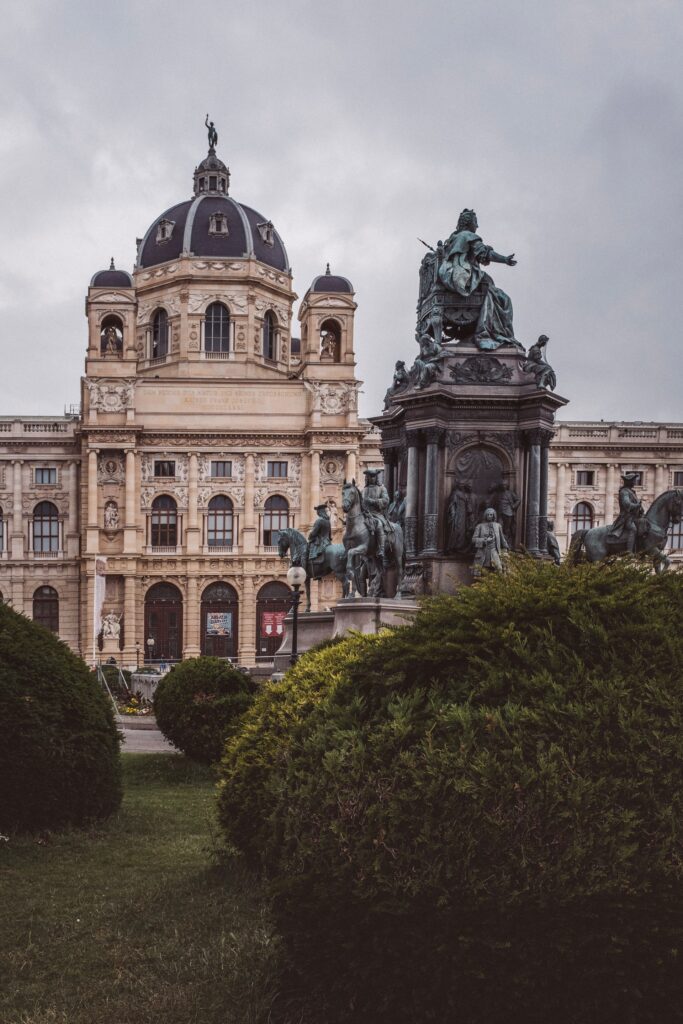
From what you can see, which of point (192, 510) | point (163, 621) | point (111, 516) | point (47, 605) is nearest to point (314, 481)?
point (192, 510)

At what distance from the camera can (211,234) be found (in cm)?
7012

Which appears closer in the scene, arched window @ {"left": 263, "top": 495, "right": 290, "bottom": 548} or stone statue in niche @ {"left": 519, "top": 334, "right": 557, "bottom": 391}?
stone statue in niche @ {"left": 519, "top": 334, "right": 557, "bottom": 391}

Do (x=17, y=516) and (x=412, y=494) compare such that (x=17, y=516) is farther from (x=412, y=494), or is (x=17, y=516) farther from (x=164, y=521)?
(x=412, y=494)

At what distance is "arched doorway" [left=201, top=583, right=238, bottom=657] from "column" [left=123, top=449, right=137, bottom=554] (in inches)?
226

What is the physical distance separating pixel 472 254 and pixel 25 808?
1356cm

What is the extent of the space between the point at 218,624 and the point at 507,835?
5916cm

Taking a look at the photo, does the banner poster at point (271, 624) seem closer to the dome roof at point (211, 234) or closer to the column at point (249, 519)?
the column at point (249, 519)

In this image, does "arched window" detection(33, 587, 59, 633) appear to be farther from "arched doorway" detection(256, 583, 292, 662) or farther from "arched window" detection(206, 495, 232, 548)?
"arched doorway" detection(256, 583, 292, 662)

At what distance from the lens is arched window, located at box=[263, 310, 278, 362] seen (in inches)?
2778

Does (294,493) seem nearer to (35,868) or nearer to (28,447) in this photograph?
(28,447)

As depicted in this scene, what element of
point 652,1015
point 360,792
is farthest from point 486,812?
point 652,1015

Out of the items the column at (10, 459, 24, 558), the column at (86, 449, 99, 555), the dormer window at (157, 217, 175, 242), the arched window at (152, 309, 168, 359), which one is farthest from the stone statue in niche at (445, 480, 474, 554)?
the dormer window at (157, 217, 175, 242)

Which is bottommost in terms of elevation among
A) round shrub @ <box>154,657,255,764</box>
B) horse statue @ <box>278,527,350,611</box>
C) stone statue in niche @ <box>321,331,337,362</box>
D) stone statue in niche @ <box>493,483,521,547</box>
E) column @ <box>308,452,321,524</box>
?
round shrub @ <box>154,657,255,764</box>

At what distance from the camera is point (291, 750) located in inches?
230
